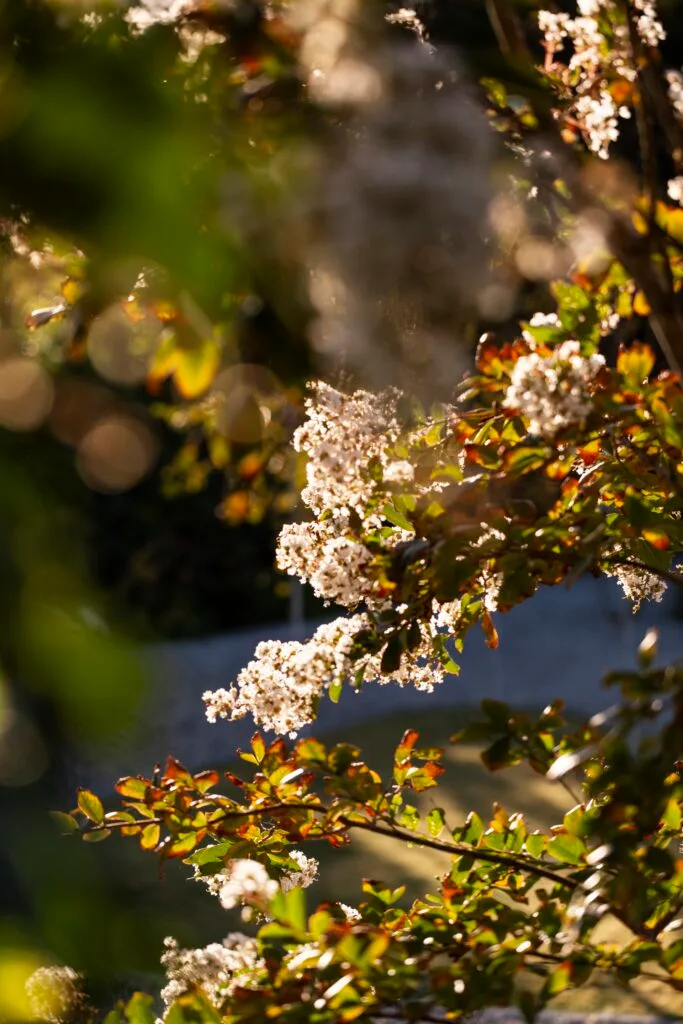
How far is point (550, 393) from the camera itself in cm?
158

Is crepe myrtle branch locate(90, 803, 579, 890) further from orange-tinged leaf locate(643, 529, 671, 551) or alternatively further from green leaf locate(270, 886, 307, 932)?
orange-tinged leaf locate(643, 529, 671, 551)

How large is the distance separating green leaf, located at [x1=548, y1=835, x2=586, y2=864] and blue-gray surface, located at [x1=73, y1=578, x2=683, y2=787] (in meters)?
6.87

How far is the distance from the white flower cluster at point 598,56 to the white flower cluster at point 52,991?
195cm

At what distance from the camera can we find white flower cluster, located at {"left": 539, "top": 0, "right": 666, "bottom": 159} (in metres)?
2.07

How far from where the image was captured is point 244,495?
89.5 inches

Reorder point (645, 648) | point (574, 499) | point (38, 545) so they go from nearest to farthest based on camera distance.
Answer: point (38, 545) → point (645, 648) → point (574, 499)

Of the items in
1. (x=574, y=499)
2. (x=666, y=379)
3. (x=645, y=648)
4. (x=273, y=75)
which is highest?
(x=273, y=75)

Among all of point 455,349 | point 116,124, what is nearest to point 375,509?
point 455,349

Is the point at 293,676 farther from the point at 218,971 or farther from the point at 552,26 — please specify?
the point at 552,26

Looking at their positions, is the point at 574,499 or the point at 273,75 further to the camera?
the point at 574,499

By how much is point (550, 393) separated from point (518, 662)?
893cm

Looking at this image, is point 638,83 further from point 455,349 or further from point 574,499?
point 455,349

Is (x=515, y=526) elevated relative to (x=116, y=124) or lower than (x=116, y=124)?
lower

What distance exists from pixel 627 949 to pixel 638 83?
51.0 inches
